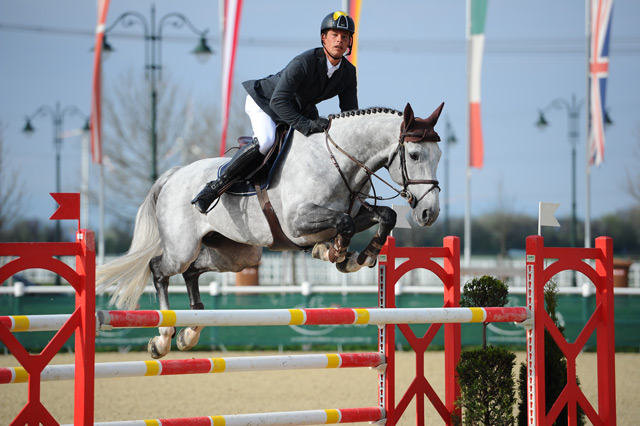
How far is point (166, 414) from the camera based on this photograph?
716 centimetres

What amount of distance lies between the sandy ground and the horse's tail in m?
2.29

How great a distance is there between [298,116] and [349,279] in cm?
1574

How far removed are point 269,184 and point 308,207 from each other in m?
0.43

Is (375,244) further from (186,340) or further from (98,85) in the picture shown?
(98,85)

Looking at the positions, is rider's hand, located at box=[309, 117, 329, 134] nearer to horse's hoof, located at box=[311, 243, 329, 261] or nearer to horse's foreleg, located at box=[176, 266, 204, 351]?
horse's hoof, located at box=[311, 243, 329, 261]

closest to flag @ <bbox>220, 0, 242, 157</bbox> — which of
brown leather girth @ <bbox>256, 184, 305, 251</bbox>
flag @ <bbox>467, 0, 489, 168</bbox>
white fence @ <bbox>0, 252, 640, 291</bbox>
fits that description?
flag @ <bbox>467, 0, 489, 168</bbox>

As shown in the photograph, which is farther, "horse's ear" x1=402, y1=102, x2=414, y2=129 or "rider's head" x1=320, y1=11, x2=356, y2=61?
"rider's head" x1=320, y1=11, x2=356, y2=61

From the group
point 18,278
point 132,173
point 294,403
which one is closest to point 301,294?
point 294,403

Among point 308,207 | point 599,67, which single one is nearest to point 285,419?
point 308,207

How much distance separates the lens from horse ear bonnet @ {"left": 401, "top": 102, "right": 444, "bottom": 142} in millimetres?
4168

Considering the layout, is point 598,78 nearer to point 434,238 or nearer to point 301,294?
point 301,294

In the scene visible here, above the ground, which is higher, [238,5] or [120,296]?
[238,5]

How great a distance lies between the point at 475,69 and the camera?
14.0 m

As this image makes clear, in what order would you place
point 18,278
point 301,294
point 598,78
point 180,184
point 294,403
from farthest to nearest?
point 18,278, point 598,78, point 301,294, point 294,403, point 180,184
